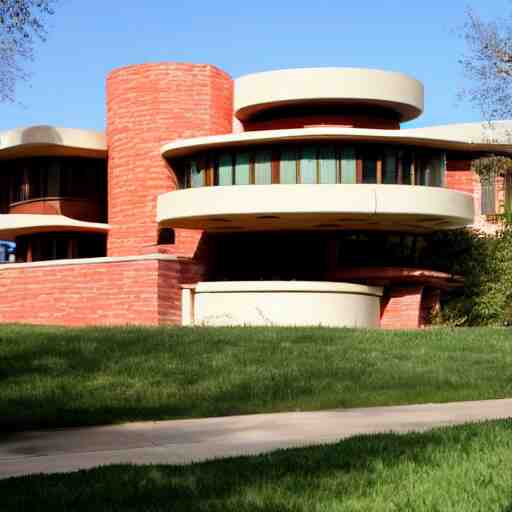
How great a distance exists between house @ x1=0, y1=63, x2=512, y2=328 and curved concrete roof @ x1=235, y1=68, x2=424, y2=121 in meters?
0.06

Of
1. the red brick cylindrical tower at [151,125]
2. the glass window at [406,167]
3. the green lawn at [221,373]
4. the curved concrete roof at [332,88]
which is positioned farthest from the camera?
the red brick cylindrical tower at [151,125]

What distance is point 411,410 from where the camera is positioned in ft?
44.1

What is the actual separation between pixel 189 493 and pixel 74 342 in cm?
1215

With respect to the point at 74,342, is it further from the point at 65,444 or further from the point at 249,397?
the point at 65,444

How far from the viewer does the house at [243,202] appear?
32188mm

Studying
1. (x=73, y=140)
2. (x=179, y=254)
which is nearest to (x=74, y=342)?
(x=179, y=254)

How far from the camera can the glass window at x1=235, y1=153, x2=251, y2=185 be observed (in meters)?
33.4

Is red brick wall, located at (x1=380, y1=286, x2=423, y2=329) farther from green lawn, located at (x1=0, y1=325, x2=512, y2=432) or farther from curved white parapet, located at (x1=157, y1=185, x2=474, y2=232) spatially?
green lawn, located at (x1=0, y1=325, x2=512, y2=432)

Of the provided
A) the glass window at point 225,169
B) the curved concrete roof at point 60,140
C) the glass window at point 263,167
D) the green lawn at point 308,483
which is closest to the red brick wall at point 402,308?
the glass window at point 263,167

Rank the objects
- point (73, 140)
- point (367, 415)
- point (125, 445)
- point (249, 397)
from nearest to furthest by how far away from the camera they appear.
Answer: point (125, 445) < point (367, 415) < point (249, 397) < point (73, 140)

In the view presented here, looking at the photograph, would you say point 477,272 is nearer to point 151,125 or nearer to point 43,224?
point 151,125

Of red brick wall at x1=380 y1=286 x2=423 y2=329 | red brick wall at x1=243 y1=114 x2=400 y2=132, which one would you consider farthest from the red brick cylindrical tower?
red brick wall at x1=380 y1=286 x2=423 y2=329

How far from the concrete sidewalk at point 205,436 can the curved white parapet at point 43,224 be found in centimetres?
2639

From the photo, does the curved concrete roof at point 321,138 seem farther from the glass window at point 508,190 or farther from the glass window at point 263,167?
the glass window at point 508,190
